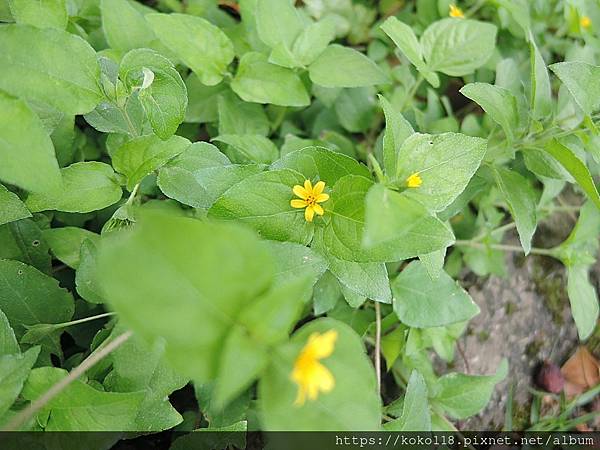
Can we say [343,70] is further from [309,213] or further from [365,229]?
[365,229]

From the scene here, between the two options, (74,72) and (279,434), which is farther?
(74,72)

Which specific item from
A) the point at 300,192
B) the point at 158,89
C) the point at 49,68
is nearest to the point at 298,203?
the point at 300,192

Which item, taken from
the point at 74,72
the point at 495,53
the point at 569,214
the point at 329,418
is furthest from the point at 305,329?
the point at 569,214

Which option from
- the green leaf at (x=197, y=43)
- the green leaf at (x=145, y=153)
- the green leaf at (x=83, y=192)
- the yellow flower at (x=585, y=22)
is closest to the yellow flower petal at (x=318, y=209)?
the green leaf at (x=145, y=153)

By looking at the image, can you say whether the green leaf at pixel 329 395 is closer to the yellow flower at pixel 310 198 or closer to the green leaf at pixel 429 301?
the yellow flower at pixel 310 198

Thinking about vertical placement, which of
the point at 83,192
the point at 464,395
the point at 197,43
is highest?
the point at 197,43

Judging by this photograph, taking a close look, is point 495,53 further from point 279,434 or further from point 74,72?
point 279,434
